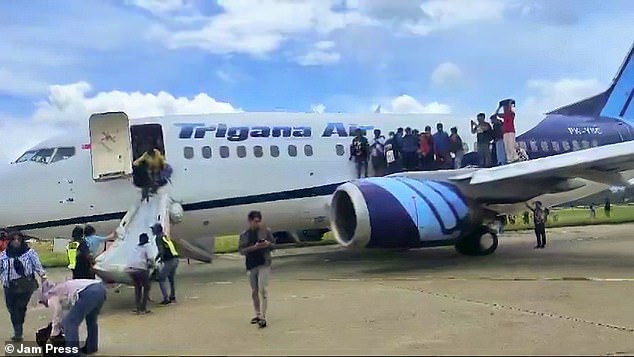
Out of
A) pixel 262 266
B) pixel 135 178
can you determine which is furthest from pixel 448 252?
pixel 262 266

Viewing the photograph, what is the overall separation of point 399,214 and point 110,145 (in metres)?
5.42

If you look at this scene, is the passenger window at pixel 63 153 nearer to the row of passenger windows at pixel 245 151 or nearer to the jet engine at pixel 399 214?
the row of passenger windows at pixel 245 151

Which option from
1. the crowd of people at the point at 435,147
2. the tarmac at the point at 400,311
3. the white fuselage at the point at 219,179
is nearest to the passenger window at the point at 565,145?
the crowd of people at the point at 435,147

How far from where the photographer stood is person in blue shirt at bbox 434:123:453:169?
16844mm

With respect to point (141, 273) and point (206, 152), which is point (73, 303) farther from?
point (206, 152)

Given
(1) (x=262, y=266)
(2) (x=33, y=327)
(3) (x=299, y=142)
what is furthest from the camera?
(3) (x=299, y=142)

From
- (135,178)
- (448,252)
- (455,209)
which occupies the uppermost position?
(135,178)

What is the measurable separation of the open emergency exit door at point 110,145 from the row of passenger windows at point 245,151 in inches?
53.1

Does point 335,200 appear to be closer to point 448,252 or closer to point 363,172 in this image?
point 363,172

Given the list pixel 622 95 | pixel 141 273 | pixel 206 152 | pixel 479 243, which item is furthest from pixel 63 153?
pixel 622 95

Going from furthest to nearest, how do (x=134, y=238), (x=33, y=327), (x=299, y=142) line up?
(x=299, y=142), (x=134, y=238), (x=33, y=327)

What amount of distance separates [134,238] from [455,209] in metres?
6.17

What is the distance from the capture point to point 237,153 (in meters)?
15.0

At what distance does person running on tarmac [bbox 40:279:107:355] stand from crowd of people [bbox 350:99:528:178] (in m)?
9.91
